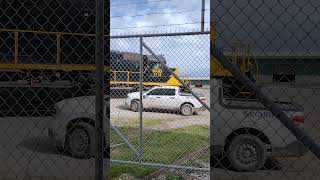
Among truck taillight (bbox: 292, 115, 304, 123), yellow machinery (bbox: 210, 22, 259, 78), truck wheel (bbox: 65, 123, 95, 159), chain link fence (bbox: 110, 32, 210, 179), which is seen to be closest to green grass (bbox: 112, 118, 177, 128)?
chain link fence (bbox: 110, 32, 210, 179)

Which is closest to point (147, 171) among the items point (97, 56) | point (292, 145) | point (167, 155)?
point (167, 155)

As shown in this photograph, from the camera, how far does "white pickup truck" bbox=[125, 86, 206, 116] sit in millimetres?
10555

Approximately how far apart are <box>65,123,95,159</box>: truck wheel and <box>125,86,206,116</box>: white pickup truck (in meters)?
4.64

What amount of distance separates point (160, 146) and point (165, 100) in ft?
11.2

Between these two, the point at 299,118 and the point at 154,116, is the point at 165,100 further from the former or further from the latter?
the point at 299,118

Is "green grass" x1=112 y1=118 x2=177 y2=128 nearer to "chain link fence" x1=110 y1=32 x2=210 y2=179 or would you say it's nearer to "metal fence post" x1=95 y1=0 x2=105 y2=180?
"chain link fence" x1=110 y1=32 x2=210 y2=179

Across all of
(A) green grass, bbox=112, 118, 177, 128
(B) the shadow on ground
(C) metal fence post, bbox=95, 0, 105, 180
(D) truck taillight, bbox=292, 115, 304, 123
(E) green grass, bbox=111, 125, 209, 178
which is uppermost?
(C) metal fence post, bbox=95, 0, 105, 180

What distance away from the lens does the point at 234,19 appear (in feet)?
14.2

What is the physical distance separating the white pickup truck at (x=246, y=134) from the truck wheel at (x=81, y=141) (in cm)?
159

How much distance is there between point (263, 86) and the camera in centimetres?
496

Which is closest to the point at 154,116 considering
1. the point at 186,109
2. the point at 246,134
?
the point at 186,109

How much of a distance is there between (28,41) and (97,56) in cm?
298

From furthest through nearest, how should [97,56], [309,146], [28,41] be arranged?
[28,41] < [97,56] < [309,146]

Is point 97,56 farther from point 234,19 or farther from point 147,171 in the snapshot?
point 147,171
